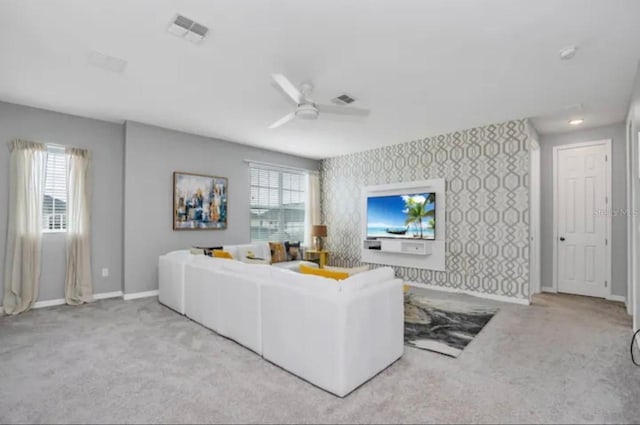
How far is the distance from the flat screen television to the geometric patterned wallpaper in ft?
0.97

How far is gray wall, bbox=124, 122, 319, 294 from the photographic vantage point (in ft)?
15.6

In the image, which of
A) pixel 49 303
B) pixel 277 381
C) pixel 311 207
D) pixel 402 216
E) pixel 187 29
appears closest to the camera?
pixel 277 381

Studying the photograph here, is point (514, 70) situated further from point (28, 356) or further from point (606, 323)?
point (28, 356)

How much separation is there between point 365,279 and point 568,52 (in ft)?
8.27

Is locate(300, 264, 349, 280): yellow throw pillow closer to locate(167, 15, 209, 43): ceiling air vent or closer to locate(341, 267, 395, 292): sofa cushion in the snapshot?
locate(341, 267, 395, 292): sofa cushion

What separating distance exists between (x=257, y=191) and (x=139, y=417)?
4.77m

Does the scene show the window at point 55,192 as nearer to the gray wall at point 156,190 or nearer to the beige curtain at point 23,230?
the beige curtain at point 23,230

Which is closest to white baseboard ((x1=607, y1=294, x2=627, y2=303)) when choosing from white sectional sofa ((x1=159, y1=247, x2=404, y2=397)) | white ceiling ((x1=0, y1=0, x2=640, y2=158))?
white ceiling ((x1=0, y1=0, x2=640, y2=158))

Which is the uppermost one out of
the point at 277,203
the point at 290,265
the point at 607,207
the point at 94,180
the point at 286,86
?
the point at 286,86

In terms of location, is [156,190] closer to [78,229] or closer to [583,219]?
[78,229]

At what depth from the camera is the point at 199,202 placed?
17.9ft

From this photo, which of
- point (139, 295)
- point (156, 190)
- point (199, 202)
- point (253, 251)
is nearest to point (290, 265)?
point (253, 251)

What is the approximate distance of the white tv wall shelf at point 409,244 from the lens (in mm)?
5355

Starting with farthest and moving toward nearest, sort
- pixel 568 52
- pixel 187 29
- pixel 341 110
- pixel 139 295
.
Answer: pixel 139 295
pixel 341 110
pixel 568 52
pixel 187 29
